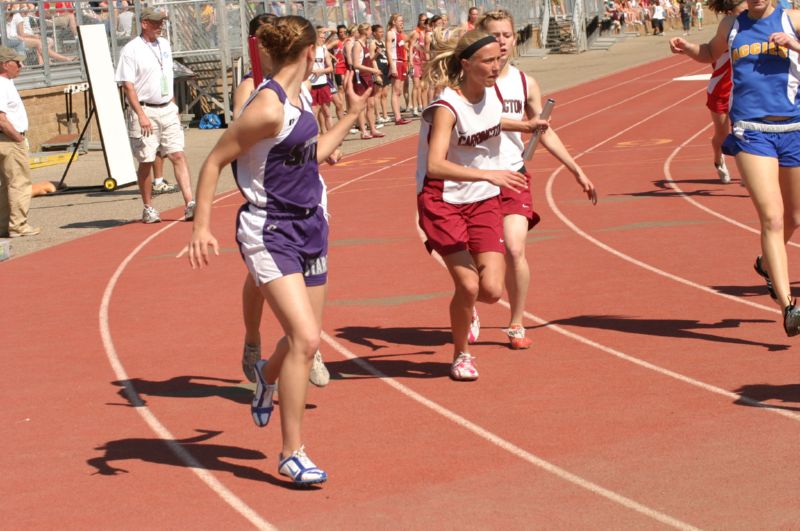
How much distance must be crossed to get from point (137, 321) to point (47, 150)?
13836 mm

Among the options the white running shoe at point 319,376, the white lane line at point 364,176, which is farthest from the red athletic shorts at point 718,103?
the white running shoe at point 319,376

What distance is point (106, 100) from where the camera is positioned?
16031mm

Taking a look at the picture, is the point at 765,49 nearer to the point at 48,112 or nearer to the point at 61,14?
the point at 48,112

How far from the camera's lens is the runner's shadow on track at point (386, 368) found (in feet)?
25.2

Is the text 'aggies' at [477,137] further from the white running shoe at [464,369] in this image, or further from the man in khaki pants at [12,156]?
the man in khaki pants at [12,156]

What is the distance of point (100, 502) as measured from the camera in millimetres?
5684

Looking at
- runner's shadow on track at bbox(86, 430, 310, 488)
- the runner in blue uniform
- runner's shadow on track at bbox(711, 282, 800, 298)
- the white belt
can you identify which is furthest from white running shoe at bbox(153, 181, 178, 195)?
runner's shadow on track at bbox(86, 430, 310, 488)

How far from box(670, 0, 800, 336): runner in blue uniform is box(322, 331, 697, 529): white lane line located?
225 centimetres

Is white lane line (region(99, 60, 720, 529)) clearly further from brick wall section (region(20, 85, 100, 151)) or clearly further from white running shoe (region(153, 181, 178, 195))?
brick wall section (region(20, 85, 100, 151))

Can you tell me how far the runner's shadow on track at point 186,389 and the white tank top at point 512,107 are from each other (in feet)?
6.71

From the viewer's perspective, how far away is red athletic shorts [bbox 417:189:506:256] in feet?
23.9

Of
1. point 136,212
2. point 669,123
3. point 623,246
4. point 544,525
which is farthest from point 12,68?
point 669,123

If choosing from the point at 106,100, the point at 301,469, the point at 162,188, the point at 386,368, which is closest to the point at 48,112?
the point at 162,188

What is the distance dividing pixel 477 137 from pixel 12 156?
8125mm
